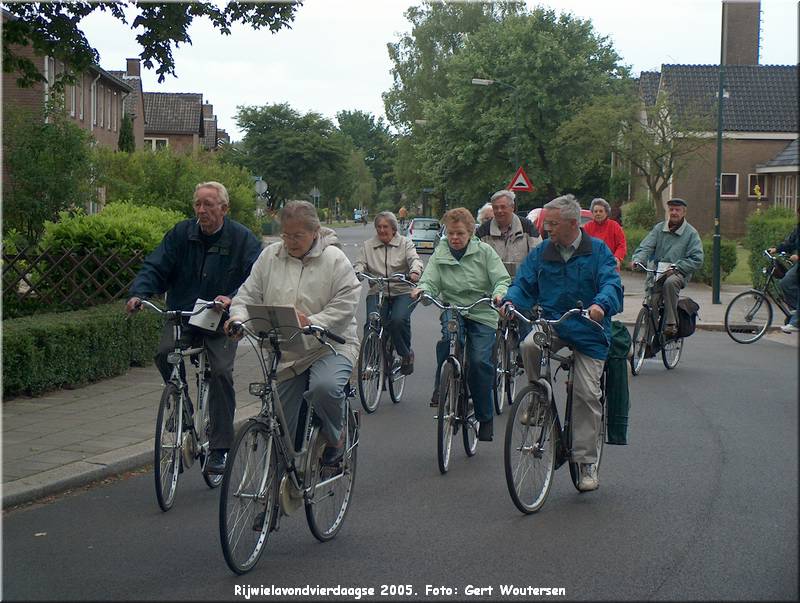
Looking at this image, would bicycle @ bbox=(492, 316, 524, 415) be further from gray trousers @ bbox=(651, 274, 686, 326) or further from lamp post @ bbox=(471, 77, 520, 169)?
lamp post @ bbox=(471, 77, 520, 169)

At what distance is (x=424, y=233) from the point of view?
144 ft

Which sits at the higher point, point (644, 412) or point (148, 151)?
point (148, 151)

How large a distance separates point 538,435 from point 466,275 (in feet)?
6.75

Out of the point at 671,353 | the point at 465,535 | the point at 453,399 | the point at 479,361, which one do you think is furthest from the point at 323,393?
the point at 671,353

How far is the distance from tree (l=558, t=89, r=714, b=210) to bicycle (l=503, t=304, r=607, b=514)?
102 ft

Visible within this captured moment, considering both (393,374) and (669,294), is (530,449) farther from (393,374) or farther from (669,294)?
(669,294)

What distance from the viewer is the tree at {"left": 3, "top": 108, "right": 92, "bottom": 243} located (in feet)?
55.2

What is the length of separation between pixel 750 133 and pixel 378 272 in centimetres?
4501

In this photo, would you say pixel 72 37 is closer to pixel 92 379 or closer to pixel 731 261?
pixel 92 379

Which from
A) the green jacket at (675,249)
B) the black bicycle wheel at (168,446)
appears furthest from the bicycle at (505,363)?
the black bicycle wheel at (168,446)

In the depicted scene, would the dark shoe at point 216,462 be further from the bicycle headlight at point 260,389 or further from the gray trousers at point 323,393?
the bicycle headlight at point 260,389

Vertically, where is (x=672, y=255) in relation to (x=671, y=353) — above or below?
above

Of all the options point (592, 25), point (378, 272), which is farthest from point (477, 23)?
point (378, 272)

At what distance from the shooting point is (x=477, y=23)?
66562 mm
